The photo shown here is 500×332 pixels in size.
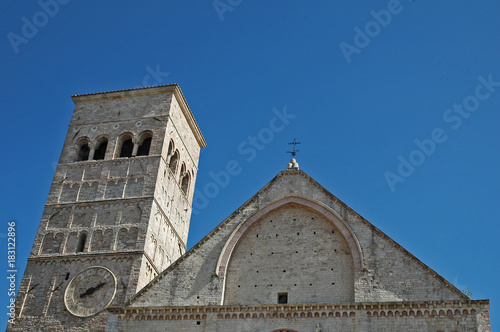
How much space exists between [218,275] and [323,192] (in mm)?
4612

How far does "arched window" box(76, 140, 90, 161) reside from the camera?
29263 millimetres

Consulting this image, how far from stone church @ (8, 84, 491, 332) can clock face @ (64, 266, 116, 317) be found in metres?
0.05

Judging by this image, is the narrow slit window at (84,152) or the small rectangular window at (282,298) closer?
the small rectangular window at (282,298)

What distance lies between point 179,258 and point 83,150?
429 inches

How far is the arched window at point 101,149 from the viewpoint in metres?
29.1

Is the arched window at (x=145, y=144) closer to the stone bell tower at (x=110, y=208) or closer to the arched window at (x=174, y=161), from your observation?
the stone bell tower at (x=110, y=208)


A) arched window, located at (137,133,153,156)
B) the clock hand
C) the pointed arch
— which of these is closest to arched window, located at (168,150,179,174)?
arched window, located at (137,133,153,156)

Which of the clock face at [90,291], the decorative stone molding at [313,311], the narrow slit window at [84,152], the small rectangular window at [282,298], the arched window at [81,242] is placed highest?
the narrow slit window at [84,152]

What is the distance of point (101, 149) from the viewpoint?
96.6 ft

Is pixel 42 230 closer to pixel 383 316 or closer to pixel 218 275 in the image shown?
pixel 218 275

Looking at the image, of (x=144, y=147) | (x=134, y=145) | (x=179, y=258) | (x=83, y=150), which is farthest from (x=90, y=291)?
(x=83, y=150)

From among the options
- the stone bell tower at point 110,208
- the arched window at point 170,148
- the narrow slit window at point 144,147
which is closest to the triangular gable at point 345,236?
the stone bell tower at point 110,208

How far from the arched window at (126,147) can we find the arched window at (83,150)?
1.68 m

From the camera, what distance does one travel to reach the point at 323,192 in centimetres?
2166
